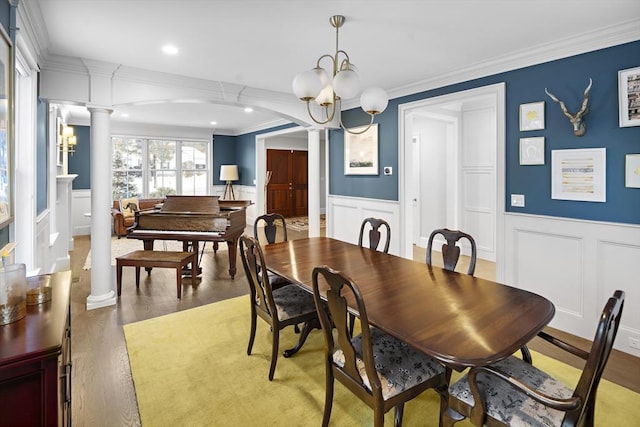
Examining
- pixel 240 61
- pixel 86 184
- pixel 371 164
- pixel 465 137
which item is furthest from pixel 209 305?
pixel 86 184

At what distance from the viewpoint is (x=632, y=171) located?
2.65 metres

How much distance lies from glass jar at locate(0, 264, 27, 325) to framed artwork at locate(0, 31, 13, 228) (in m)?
0.75

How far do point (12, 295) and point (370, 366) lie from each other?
139 centimetres

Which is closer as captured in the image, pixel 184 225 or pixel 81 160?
pixel 184 225

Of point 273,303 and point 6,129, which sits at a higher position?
point 6,129

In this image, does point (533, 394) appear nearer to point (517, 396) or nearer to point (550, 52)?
point (517, 396)

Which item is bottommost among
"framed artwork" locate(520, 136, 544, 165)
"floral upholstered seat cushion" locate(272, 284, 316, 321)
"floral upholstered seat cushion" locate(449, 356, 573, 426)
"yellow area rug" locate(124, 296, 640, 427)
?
"yellow area rug" locate(124, 296, 640, 427)

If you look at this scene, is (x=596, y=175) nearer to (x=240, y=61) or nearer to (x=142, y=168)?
(x=240, y=61)

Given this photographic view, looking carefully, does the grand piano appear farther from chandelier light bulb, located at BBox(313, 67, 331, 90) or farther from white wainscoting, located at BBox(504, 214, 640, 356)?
white wainscoting, located at BBox(504, 214, 640, 356)

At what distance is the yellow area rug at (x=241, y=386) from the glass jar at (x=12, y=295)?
1.08 m

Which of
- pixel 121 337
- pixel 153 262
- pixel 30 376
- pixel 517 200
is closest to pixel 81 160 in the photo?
pixel 153 262

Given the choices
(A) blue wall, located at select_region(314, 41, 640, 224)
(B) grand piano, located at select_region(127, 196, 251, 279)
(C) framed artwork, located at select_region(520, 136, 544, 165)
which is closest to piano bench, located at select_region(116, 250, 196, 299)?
(B) grand piano, located at select_region(127, 196, 251, 279)

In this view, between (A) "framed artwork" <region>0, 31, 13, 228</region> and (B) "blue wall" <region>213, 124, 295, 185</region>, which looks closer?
(A) "framed artwork" <region>0, 31, 13, 228</region>

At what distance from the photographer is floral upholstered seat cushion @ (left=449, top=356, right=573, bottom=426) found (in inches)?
53.2
